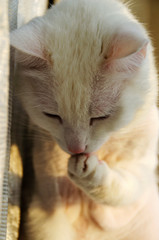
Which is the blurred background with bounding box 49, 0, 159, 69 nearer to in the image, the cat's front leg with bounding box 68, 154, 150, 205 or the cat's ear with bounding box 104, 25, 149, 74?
the cat's front leg with bounding box 68, 154, 150, 205

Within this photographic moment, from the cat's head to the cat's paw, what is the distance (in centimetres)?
4

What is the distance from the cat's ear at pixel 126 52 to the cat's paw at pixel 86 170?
26 centimetres

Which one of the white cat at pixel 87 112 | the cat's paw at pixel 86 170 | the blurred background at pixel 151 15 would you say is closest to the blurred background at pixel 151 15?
the blurred background at pixel 151 15

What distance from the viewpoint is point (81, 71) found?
0.69 meters

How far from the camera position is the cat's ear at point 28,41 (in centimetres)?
67

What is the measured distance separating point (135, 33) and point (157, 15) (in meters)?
1.47

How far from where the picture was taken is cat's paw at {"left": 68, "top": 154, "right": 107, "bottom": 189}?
2.69 feet

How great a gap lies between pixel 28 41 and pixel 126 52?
227 mm

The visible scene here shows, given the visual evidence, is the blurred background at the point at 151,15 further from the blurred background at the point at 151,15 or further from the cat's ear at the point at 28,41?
the cat's ear at the point at 28,41

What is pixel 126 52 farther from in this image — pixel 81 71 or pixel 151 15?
pixel 151 15

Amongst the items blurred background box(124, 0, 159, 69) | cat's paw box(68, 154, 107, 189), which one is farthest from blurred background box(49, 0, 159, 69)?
cat's paw box(68, 154, 107, 189)

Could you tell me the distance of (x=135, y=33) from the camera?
647 mm

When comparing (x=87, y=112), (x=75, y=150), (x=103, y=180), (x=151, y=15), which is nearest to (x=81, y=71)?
(x=87, y=112)

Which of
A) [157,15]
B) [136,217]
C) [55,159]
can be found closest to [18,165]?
[55,159]
